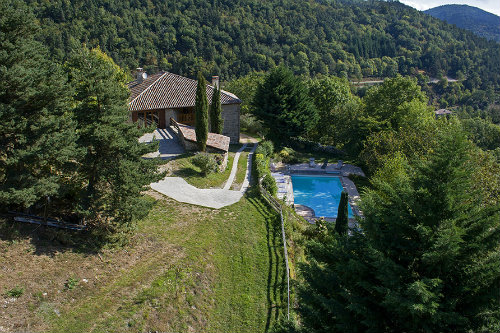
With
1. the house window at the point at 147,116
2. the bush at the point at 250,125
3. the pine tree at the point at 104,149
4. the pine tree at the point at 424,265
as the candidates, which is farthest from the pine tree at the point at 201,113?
the pine tree at the point at 424,265

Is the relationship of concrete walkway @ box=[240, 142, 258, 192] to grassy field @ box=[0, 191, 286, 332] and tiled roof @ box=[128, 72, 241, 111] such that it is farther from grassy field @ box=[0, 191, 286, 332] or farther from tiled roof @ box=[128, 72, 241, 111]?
tiled roof @ box=[128, 72, 241, 111]

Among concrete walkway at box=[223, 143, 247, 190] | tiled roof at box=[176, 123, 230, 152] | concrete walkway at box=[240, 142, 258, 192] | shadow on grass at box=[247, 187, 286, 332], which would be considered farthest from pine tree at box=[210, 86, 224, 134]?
shadow on grass at box=[247, 187, 286, 332]

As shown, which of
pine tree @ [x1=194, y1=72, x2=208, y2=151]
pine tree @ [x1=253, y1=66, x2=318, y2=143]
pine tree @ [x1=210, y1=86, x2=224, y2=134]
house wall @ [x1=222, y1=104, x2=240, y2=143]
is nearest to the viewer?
pine tree @ [x1=194, y1=72, x2=208, y2=151]

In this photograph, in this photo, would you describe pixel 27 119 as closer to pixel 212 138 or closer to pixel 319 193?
pixel 212 138

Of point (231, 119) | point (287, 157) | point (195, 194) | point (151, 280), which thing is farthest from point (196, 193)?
point (287, 157)

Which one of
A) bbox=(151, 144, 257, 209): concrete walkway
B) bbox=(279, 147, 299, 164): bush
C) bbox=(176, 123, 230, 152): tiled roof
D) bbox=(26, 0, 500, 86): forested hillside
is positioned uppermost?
bbox=(26, 0, 500, 86): forested hillside

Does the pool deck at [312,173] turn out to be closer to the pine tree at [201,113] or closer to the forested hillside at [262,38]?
the pine tree at [201,113]
